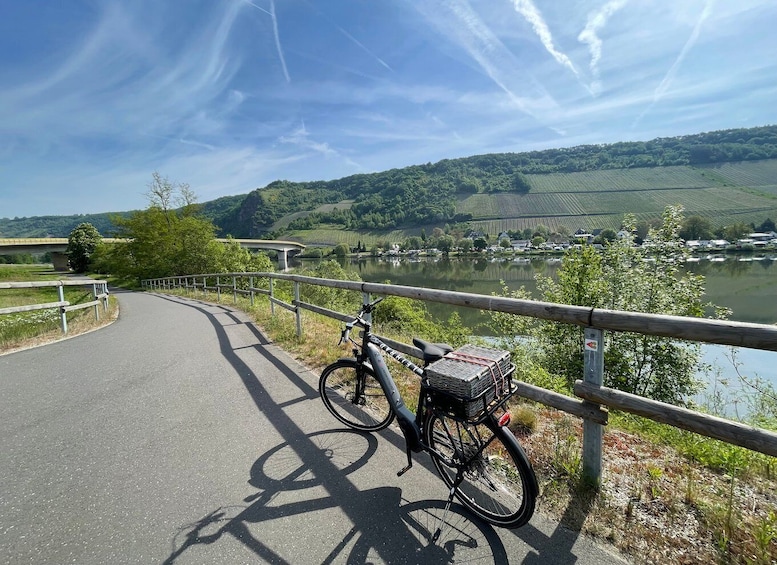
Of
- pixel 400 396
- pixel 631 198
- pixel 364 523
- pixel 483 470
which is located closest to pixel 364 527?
pixel 364 523

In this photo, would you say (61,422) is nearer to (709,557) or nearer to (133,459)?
(133,459)

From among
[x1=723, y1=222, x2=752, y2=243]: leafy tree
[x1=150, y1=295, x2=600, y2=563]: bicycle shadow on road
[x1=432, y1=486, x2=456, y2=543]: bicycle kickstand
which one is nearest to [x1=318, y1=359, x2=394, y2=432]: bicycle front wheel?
[x1=150, y1=295, x2=600, y2=563]: bicycle shadow on road

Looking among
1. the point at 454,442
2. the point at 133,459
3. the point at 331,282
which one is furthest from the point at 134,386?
the point at 454,442

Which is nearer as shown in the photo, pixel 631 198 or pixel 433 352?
pixel 433 352

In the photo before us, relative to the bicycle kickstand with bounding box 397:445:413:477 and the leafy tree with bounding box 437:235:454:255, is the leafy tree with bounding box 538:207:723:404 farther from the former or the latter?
the leafy tree with bounding box 437:235:454:255

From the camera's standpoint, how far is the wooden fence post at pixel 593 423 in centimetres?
227

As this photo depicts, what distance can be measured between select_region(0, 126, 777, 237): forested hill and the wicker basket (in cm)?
13875

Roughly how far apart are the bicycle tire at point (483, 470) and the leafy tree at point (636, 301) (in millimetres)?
6487

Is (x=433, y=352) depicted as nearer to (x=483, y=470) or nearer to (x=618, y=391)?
(x=483, y=470)

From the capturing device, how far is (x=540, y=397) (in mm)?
2605

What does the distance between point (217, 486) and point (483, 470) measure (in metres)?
1.80

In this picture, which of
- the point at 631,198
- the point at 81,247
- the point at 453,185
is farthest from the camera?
the point at 453,185

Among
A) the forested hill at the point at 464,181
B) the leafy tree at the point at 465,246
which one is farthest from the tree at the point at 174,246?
the forested hill at the point at 464,181

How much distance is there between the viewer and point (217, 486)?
262 centimetres
